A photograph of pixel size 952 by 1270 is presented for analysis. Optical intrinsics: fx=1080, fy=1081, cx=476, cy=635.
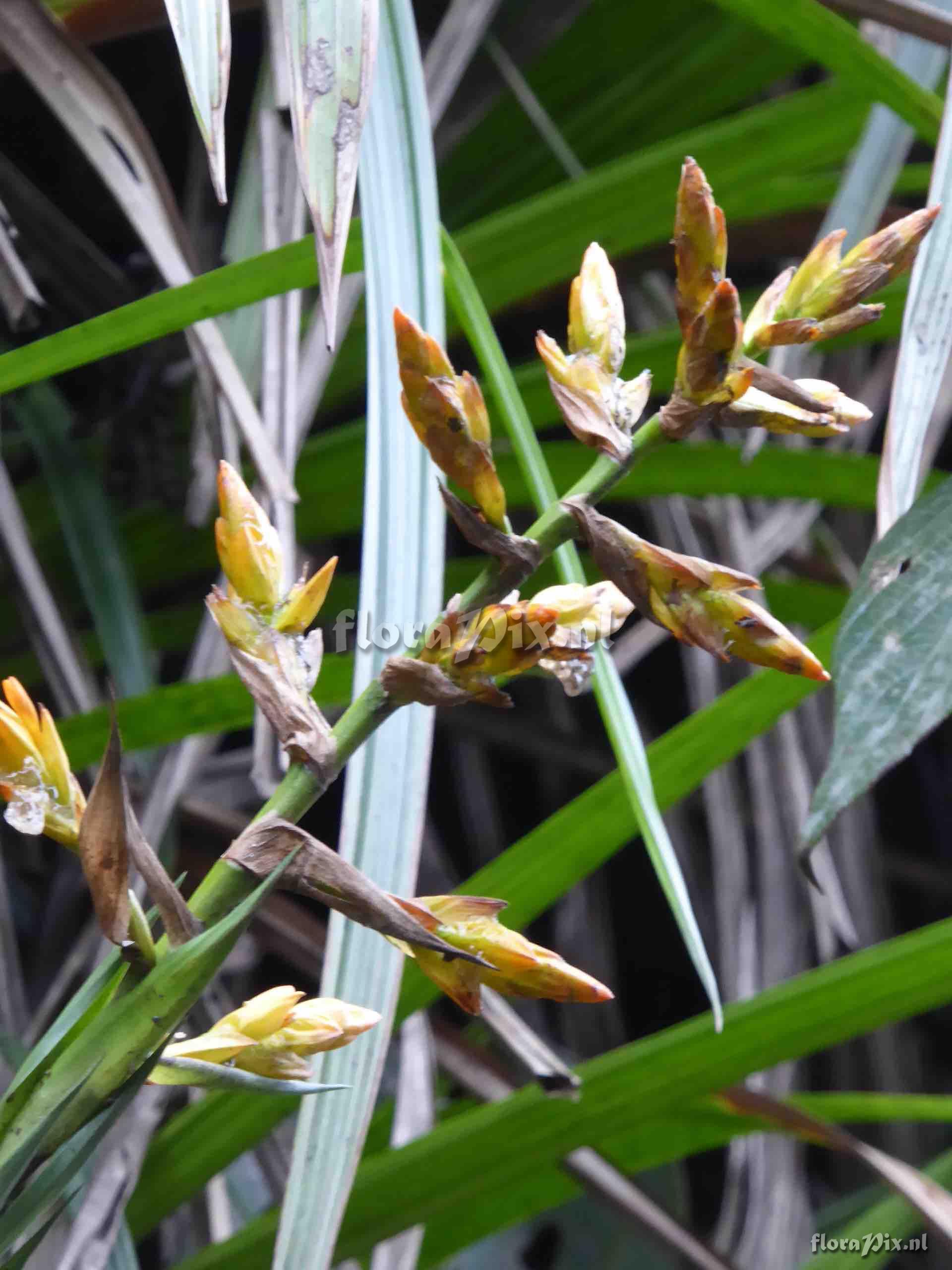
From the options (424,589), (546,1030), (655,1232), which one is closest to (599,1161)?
(655,1232)

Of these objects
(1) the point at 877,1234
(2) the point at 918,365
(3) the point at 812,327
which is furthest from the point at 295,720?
(1) the point at 877,1234

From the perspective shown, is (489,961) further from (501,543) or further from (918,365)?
(918,365)

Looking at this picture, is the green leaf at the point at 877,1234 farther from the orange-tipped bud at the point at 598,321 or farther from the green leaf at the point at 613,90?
the green leaf at the point at 613,90

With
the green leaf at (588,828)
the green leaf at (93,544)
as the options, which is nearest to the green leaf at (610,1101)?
the green leaf at (588,828)

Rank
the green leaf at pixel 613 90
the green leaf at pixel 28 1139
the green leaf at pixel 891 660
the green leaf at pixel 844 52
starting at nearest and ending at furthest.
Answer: the green leaf at pixel 28 1139 < the green leaf at pixel 891 660 < the green leaf at pixel 844 52 < the green leaf at pixel 613 90

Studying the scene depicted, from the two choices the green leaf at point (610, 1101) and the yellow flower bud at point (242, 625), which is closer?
the yellow flower bud at point (242, 625)

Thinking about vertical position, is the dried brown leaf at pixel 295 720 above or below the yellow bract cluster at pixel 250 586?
below

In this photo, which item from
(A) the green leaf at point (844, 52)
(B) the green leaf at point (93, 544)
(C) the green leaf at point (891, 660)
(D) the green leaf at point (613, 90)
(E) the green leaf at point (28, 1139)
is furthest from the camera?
(D) the green leaf at point (613, 90)
